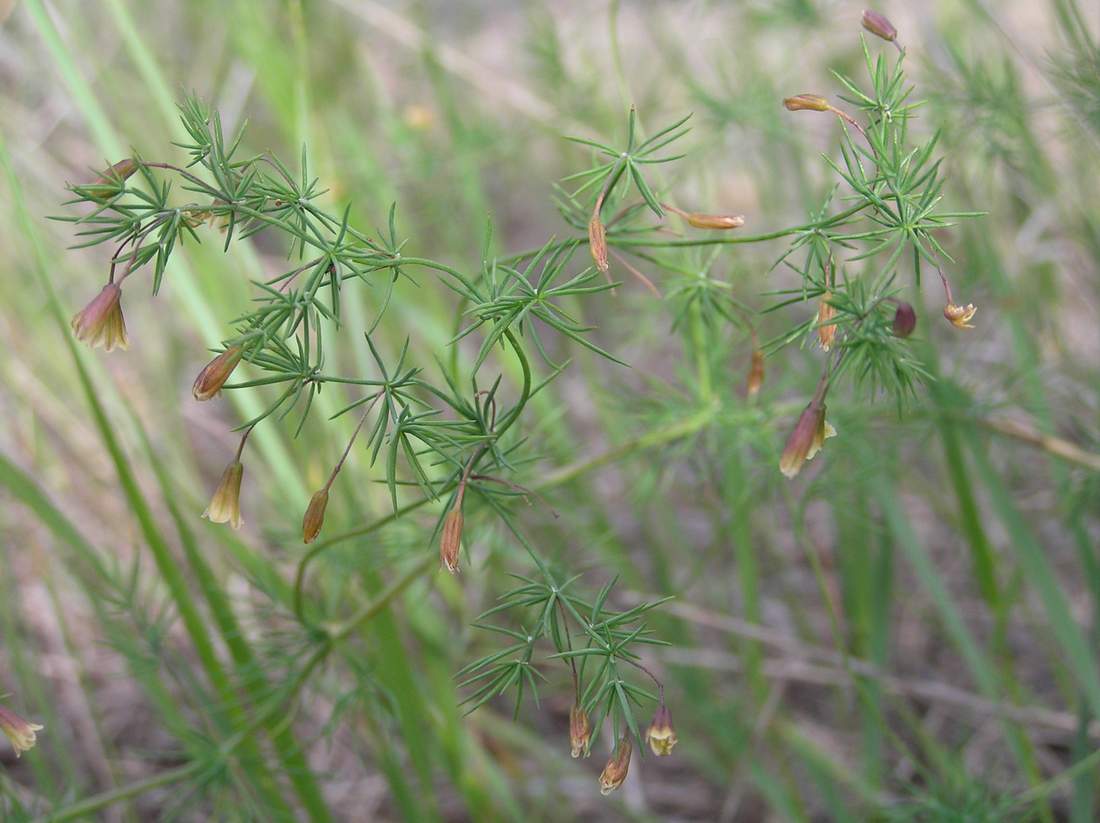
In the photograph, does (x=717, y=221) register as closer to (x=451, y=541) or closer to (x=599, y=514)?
(x=451, y=541)

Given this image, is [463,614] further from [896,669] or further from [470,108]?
[470,108]

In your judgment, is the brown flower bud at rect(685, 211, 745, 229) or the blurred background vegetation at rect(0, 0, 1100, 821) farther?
the blurred background vegetation at rect(0, 0, 1100, 821)

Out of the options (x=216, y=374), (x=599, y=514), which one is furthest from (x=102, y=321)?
(x=599, y=514)

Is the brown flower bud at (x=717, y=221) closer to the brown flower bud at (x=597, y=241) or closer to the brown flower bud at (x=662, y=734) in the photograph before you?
the brown flower bud at (x=597, y=241)

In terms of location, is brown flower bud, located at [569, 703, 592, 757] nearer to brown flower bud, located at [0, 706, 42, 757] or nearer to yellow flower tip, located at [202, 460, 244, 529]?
yellow flower tip, located at [202, 460, 244, 529]

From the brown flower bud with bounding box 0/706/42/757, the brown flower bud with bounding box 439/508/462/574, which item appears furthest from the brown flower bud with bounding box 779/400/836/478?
the brown flower bud with bounding box 0/706/42/757

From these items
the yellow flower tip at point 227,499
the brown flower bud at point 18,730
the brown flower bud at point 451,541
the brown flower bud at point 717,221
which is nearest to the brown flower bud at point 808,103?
the brown flower bud at point 717,221
